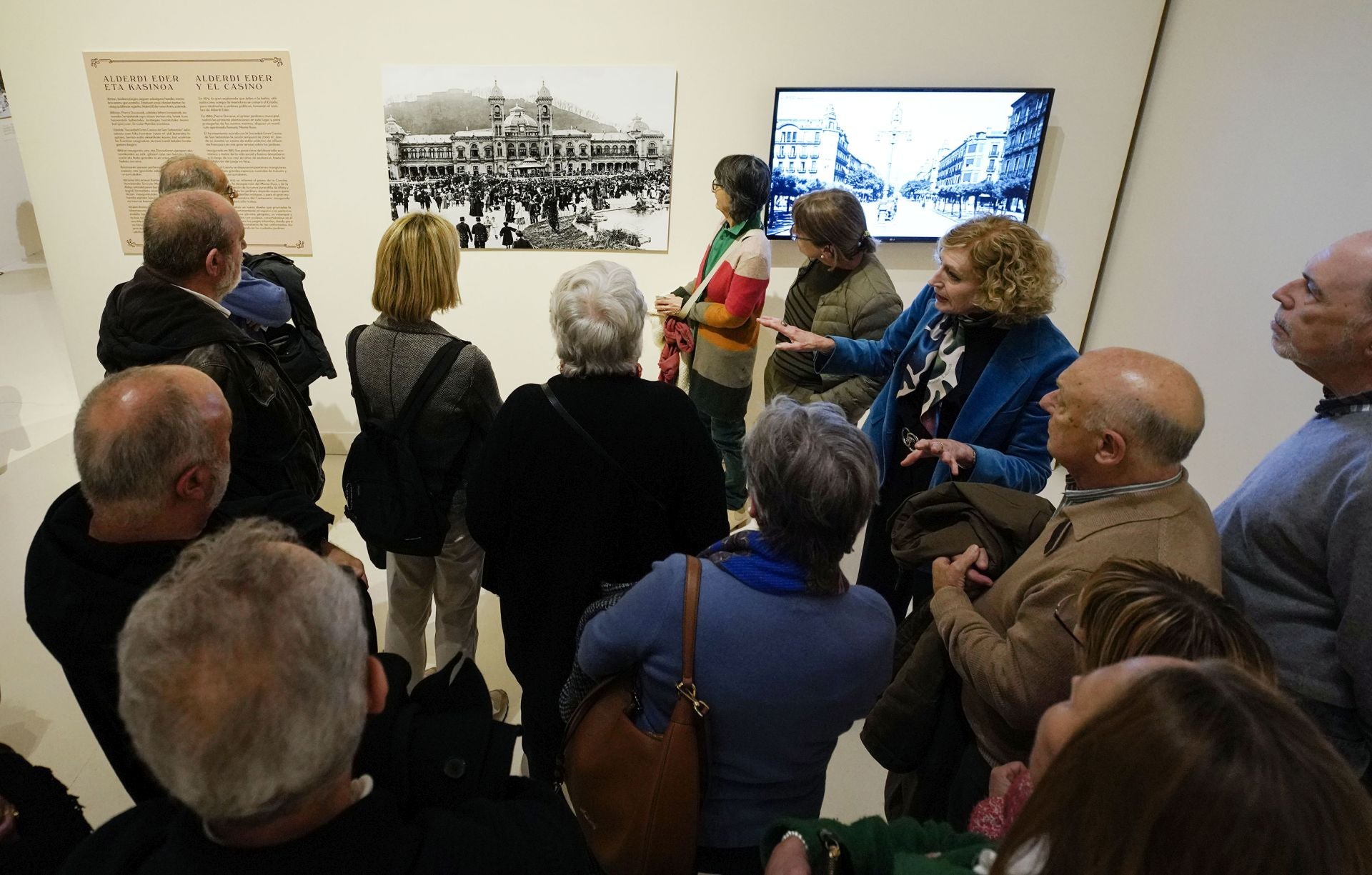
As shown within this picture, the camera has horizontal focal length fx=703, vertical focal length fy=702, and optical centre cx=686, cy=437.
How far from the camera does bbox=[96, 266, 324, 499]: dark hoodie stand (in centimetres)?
200

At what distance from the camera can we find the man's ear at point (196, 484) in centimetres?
135

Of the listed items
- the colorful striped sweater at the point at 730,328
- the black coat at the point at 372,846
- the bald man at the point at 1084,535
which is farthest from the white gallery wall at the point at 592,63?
the black coat at the point at 372,846

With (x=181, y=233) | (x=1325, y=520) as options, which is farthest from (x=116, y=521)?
(x=1325, y=520)

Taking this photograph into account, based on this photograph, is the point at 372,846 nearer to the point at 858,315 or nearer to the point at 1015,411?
the point at 1015,411

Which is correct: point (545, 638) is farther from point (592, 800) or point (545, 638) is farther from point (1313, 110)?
point (1313, 110)

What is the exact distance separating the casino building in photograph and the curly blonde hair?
8.77 ft

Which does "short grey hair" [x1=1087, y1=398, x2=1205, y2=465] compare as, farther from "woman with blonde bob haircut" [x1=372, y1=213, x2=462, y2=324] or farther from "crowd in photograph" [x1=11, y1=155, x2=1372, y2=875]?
"woman with blonde bob haircut" [x1=372, y1=213, x2=462, y2=324]

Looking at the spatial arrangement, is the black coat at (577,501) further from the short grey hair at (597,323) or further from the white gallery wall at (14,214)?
the white gallery wall at (14,214)

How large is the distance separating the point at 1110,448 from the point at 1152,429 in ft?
Answer: 0.25

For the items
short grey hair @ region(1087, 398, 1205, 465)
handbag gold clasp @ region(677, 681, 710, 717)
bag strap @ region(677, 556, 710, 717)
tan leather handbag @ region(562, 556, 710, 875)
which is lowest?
tan leather handbag @ region(562, 556, 710, 875)

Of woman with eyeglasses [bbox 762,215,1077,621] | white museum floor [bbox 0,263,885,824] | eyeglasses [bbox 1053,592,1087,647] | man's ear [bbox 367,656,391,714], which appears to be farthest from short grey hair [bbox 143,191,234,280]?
eyeglasses [bbox 1053,592,1087,647]

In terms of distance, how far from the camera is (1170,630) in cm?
99

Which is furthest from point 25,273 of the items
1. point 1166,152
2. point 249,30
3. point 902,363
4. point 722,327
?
point 1166,152

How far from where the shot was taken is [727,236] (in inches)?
138
